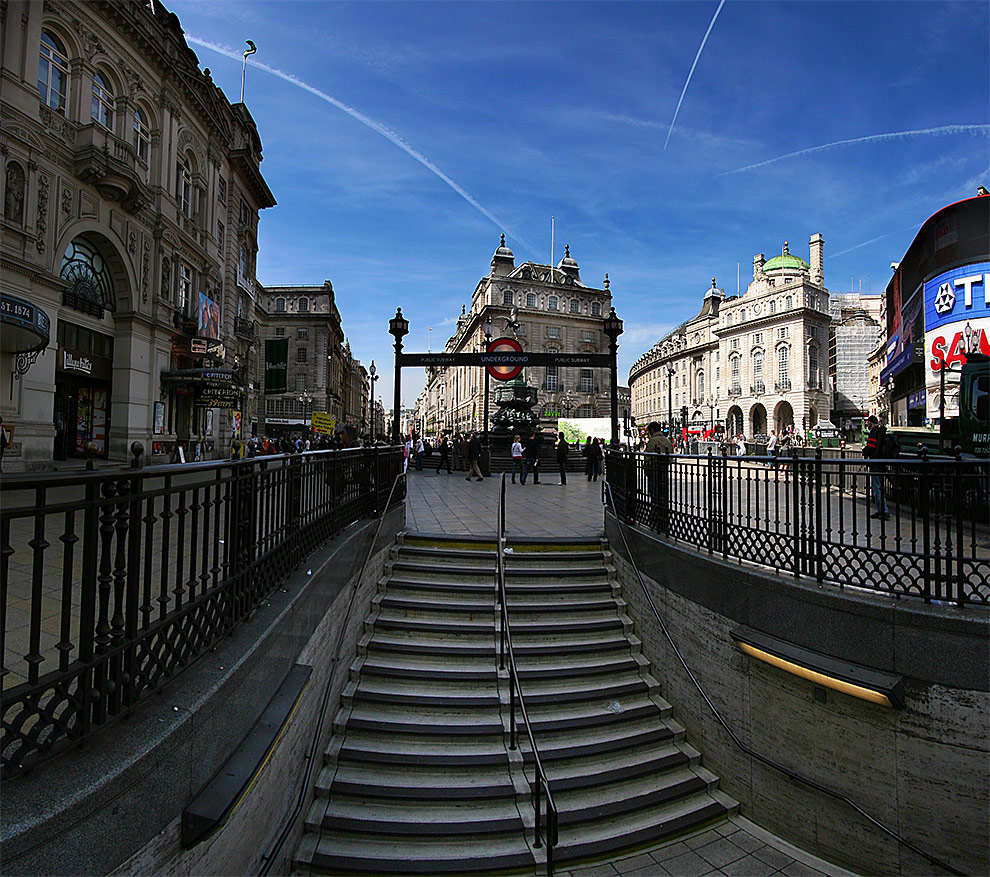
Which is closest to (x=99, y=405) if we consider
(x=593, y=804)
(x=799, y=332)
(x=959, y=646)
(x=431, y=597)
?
(x=431, y=597)

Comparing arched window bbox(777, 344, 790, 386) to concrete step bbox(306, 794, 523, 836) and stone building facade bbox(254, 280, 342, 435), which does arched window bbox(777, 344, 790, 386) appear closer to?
stone building facade bbox(254, 280, 342, 435)

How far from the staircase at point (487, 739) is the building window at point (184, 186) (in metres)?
25.1

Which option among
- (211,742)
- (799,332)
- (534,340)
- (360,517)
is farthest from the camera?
(534,340)

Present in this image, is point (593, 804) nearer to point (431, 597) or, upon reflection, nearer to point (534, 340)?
point (431, 597)

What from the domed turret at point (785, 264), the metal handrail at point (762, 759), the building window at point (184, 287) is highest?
the domed turret at point (785, 264)

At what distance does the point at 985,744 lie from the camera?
361 centimetres

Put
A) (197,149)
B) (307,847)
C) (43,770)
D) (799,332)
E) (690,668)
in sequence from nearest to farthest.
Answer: (43,770) → (307,847) → (690,668) → (197,149) → (799,332)

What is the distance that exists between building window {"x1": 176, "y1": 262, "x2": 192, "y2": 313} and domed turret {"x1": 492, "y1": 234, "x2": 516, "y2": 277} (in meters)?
63.3

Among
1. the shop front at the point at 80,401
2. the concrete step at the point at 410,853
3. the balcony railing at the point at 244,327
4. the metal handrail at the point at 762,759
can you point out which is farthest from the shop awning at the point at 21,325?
the balcony railing at the point at 244,327

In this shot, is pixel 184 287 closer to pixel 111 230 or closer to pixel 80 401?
pixel 111 230

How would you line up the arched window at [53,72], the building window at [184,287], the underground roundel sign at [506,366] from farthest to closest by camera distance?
the building window at [184,287]
the arched window at [53,72]
the underground roundel sign at [506,366]

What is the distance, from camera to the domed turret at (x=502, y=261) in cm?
8331

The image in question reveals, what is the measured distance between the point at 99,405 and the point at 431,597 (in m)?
19.6

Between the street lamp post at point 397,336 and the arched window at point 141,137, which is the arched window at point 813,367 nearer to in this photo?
the street lamp post at point 397,336
